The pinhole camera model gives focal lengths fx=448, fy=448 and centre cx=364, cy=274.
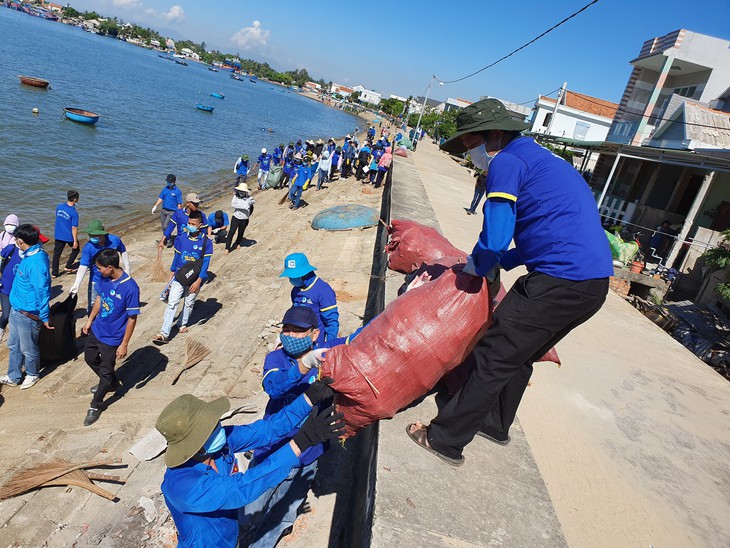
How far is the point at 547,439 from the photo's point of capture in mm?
3896

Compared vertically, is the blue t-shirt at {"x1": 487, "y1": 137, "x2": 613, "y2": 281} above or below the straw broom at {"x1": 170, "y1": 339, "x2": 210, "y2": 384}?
above

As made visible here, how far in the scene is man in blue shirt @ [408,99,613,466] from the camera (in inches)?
84.7

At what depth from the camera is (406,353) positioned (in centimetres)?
235

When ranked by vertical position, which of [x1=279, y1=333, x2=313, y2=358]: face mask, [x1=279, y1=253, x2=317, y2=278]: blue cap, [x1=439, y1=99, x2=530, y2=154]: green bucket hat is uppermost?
[x1=439, y1=99, x2=530, y2=154]: green bucket hat

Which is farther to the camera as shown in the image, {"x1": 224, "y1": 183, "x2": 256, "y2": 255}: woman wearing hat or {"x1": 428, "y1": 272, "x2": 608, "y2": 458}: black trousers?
{"x1": 224, "y1": 183, "x2": 256, "y2": 255}: woman wearing hat

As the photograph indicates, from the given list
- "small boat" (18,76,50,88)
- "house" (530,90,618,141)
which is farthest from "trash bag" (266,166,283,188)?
"house" (530,90,618,141)

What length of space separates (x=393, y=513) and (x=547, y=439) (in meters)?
2.34

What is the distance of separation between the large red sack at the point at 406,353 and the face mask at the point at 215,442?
579 mm

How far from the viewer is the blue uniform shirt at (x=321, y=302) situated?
3.74m

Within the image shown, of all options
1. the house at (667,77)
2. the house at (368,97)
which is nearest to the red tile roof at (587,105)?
the house at (667,77)

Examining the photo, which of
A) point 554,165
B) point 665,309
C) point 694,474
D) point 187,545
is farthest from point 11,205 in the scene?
point 665,309

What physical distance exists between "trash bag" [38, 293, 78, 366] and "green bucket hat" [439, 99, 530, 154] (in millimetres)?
5045

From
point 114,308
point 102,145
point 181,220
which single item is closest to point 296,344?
point 114,308

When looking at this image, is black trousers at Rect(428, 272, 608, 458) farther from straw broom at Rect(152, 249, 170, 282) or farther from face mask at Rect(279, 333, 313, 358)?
straw broom at Rect(152, 249, 170, 282)
